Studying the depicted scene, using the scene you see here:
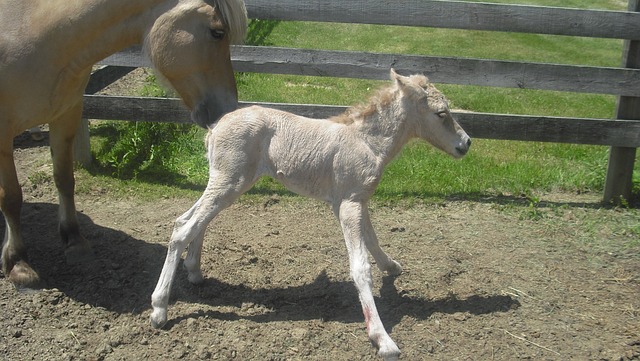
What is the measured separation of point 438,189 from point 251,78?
5028mm

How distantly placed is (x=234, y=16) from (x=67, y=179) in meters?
2.02

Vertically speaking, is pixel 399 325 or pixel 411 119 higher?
pixel 411 119

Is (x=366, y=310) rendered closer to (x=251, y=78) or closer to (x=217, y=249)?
(x=217, y=249)

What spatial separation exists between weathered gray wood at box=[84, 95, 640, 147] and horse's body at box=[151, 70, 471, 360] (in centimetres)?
196

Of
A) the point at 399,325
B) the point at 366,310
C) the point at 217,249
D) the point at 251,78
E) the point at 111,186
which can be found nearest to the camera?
the point at 366,310

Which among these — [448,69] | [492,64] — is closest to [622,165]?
[492,64]

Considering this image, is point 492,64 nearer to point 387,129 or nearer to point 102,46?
point 387,129

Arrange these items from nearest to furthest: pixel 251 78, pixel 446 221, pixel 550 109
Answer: pixel 446 221, pixel 550 109, pixel 251 78

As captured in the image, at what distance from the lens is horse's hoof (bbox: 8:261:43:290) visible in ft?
14.1

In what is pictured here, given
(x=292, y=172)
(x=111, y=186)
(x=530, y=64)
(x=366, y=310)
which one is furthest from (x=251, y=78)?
(x=366, y=310)

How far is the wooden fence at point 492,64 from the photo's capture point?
5.72 metres

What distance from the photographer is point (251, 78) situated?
10.4 metres

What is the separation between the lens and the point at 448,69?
590 cm

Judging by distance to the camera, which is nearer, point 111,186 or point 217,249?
point 217,249
